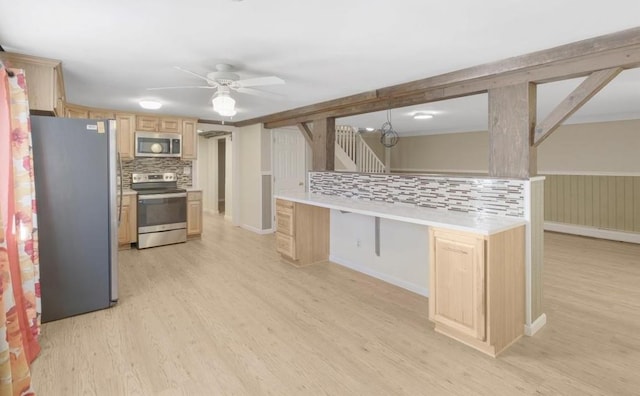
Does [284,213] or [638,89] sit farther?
[284,213]

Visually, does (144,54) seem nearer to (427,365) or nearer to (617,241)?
(427,365)

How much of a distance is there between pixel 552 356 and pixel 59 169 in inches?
157

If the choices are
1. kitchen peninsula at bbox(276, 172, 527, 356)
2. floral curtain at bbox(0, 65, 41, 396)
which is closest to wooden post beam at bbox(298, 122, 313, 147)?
kitchen peninsula at bbox(276, 172, 527, 356)

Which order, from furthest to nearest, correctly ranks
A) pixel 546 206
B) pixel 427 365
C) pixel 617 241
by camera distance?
1. pixel 546 206
2. pixel 617 241
3. pixel 427 365

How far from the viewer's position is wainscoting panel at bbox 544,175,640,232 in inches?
223

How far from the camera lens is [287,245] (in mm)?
4359

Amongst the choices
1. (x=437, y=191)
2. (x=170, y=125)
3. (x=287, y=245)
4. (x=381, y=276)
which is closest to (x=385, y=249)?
(x=381, y=276)

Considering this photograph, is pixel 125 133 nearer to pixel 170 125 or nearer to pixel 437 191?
pixel 170 125

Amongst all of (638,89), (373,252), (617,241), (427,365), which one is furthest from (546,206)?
(427,365)

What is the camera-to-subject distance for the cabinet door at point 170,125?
568 centimetres

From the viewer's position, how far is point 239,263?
4.46 metres

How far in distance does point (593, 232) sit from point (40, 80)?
8055mm

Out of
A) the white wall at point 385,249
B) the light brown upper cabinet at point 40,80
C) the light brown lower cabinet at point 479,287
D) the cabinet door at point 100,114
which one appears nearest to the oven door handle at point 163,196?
the cabinet door at point 100,114

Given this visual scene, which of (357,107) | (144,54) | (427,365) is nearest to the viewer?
(427,365)
